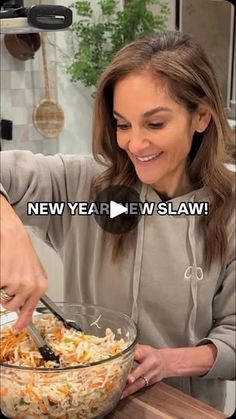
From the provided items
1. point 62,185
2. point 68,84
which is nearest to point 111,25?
point 68,84

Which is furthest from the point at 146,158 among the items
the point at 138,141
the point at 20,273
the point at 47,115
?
the point at 20,273

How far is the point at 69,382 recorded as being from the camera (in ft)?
1.83

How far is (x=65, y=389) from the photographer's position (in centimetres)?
56

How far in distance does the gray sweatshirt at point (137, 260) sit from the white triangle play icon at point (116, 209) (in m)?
0.03

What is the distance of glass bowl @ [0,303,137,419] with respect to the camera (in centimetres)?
56

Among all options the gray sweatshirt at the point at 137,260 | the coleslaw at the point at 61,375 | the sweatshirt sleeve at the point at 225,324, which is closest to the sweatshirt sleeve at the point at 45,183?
the gray sweatshirt at the point at 137,260

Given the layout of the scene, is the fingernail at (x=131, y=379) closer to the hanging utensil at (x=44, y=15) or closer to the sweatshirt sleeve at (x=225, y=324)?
the sweatshirt sleeve at (x=225, y=324)

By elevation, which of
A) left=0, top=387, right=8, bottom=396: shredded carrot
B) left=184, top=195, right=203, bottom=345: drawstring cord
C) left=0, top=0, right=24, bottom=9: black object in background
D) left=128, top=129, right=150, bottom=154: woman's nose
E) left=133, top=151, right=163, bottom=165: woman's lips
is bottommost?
left=0, top=387, right=8, bottom=396: shredded carrot

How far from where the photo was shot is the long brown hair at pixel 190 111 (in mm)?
641

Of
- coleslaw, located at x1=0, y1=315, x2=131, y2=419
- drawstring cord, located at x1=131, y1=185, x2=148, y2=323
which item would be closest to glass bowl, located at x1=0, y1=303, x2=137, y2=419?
coleslaw, located at x1=0, y1=315, x2=131, y2=419

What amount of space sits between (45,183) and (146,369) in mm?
262

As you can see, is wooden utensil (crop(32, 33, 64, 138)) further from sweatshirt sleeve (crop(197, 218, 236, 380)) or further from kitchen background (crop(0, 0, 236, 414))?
sweatshirt sleeve (crop(197, 218, 236, 380))

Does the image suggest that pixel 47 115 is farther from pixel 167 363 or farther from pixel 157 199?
pixel 167 363

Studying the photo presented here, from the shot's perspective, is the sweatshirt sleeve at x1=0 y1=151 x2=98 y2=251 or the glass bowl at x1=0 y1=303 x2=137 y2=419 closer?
the glass bowl at x1=0 y1=303 x2=137 y2=419
